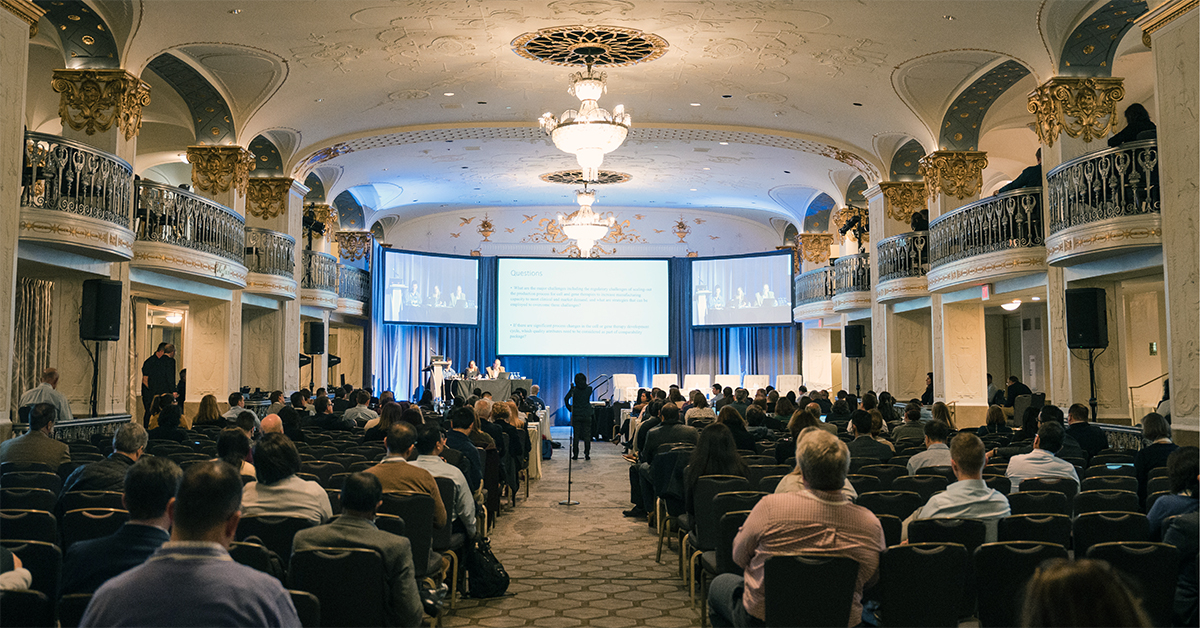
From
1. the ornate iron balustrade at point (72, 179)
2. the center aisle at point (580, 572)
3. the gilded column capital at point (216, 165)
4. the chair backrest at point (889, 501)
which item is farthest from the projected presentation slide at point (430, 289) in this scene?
the chair backrest at point (889, 501)

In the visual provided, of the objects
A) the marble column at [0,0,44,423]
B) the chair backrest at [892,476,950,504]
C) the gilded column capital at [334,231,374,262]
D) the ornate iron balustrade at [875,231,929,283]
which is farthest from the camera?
the gilded column capital at [334,231,374,262]

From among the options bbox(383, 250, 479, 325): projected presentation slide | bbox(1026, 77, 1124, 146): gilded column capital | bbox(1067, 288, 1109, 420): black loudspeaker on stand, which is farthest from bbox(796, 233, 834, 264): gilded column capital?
bbox(1067, 288, 1109, 420): black loudspeaker on stand

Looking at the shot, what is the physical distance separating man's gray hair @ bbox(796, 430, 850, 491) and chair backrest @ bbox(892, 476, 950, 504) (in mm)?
2434

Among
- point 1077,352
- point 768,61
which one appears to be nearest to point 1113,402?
point 1077,352

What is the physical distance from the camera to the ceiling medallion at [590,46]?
11.9 m

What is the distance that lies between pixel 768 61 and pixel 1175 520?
10.3 m

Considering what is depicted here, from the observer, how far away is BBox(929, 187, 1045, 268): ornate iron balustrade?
41.0 ft

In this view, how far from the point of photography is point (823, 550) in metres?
3.35

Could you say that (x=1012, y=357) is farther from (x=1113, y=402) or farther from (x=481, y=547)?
(x=481, y=547)

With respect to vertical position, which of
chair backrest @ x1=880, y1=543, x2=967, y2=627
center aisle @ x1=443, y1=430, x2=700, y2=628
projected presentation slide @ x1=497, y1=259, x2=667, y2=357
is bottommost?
center aisle @ x1=443, y1=430, x2=700, y2=628

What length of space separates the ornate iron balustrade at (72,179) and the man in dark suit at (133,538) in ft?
25.7

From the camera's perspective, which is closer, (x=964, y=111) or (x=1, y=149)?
(x=1, y=149)

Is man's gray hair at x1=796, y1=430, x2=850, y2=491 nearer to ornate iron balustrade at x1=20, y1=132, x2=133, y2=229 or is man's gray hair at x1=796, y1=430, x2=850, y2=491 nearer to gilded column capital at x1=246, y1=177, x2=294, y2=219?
ornate iron balustrade at x1=20, y1=132, x2=133, y2=229

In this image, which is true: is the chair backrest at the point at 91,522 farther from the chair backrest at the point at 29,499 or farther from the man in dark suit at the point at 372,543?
the man in dark suit at the point at 372,543
